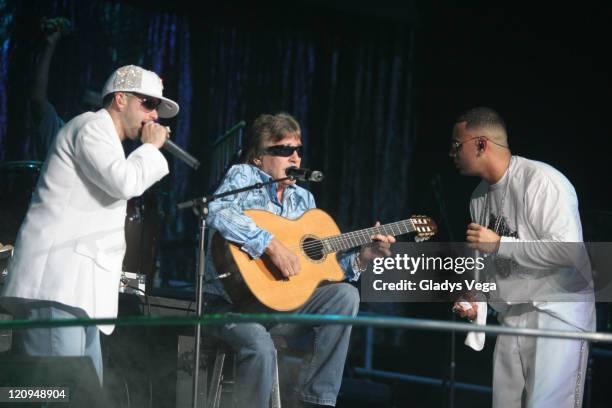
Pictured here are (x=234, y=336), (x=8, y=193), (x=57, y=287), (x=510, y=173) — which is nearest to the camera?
(x=57, y=287)

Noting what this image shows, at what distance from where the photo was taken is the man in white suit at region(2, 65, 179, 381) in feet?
12.1

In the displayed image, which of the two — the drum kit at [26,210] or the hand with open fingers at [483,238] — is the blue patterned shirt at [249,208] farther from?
the drum kit at [26,210]

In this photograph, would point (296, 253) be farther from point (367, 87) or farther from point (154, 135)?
point (367, 87)

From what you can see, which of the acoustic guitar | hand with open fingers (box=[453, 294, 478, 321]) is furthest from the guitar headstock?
hand with open fingers (box=[453, 294, 478, 321])

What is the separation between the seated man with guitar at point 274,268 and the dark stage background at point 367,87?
4.92 feet

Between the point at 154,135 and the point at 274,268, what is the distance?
1092 mm

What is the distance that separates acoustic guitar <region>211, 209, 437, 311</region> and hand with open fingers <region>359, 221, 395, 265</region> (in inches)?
1.7

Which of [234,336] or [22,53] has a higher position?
[22,53]

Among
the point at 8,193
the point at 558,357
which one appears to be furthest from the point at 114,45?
the point at 558,357

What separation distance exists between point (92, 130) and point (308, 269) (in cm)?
159

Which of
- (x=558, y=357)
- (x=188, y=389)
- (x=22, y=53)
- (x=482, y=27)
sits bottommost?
(x=188, y=389)

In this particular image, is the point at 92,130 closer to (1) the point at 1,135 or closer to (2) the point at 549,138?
(1) the point at 1,135

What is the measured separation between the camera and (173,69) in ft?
25.5

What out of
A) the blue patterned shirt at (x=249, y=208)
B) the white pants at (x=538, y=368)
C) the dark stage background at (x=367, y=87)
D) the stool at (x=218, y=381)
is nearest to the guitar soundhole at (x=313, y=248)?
the blue patterned shirt at (x=249, y=208)
